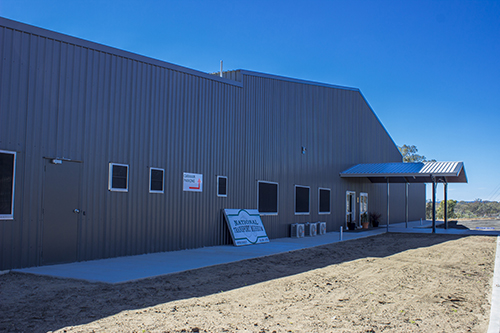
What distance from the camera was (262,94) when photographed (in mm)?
16828

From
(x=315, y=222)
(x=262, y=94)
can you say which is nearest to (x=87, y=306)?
(x=262, y=94)

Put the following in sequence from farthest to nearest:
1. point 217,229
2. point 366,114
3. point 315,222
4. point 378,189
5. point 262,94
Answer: point 378,189, point 366,114, point 315,222, point 262,94, point 217,229

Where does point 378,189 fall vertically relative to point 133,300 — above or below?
above

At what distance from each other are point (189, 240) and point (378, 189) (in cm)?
1783

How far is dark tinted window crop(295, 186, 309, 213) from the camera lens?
18612mm

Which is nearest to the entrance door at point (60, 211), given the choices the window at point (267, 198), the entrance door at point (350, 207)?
the window at point (267, 198)

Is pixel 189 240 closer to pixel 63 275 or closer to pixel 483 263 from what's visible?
pixel 63 275

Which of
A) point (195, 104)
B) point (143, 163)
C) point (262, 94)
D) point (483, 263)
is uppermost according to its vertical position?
point (262, 94)

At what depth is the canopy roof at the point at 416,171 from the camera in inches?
794

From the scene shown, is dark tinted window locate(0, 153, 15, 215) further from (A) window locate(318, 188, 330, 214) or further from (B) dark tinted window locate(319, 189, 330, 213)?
(B) dark tinted window locate(319, 189, 330, 213)

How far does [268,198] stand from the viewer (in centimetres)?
1680

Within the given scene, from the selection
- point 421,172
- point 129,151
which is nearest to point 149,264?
point 129,151

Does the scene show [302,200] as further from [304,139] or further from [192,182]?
[192,182]

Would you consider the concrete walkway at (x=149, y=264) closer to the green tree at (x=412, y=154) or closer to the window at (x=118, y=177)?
the window at (x=118, y=177)
